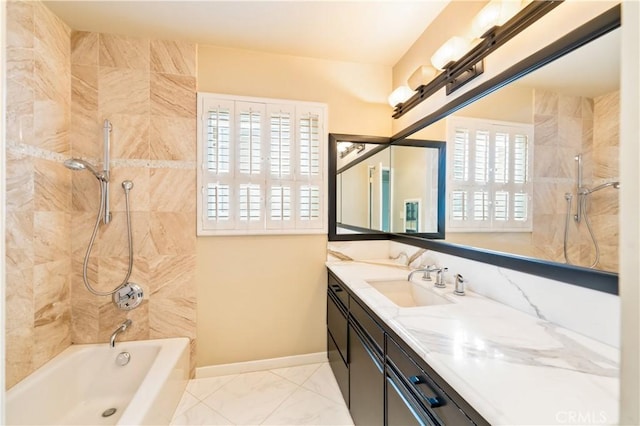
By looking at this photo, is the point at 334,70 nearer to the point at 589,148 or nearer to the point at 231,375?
the point at 589,148

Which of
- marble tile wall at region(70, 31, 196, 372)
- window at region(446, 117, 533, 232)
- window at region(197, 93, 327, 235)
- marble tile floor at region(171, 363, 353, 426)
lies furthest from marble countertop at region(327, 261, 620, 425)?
marble tile wall at region(70, 31, 196, 372)

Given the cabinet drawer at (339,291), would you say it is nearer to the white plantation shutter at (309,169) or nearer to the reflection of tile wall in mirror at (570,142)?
the white plantation shutter at (309,169)

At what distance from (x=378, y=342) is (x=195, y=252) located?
5.11 feet

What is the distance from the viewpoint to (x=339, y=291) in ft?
6.22

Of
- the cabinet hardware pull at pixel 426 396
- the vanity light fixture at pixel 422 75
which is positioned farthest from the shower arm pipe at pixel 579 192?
the vanity light fixture at pixel 422 75

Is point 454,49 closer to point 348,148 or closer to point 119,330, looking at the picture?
point 348,148

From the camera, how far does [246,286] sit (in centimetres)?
215

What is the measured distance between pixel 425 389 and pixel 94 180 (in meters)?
2.42

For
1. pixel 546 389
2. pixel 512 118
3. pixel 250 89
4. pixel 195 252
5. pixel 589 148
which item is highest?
pixel 250 89

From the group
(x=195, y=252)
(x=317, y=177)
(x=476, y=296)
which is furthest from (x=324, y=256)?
Result: (x=476, y=296)

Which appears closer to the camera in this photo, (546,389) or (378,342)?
(546,389)

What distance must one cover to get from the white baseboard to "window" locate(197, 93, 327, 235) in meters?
1.08

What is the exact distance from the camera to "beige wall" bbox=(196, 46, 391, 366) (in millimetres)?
2098

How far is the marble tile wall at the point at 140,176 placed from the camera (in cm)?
191
